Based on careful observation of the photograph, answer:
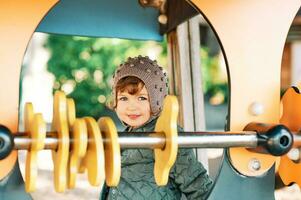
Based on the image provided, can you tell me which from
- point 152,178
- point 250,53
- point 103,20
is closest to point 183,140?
point 250,53

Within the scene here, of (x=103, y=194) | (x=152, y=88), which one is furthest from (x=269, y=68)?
(x=103, y=194)

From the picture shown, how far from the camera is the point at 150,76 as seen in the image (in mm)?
1337

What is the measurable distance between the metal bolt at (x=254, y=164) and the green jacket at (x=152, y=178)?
22 centimetres

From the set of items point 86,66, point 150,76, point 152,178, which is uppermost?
point 86,66

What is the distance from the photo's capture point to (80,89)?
228 inches

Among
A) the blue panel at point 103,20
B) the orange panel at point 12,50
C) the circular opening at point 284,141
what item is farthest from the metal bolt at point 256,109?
the blue panel at point 103,20

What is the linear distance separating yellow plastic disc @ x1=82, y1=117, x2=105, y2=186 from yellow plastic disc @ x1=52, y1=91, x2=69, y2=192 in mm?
31

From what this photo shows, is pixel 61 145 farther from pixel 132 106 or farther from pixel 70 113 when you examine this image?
pixel 132 106

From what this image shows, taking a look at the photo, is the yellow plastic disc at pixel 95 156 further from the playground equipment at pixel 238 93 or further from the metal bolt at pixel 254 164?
the metal bolt at pixel 254 164

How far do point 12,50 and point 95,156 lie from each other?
221 millimetres

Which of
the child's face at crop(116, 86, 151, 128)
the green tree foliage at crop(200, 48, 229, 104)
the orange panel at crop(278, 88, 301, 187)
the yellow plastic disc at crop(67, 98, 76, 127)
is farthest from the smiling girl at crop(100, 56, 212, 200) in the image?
the green tree foliage at crop(200, 48, 229, 104)

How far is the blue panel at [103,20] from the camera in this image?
1.80 meters

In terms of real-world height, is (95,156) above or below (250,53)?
below

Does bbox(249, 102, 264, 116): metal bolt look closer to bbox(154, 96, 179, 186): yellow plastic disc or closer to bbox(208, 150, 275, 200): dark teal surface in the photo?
bbox(208, 150, 275, 200): dark teal surface
